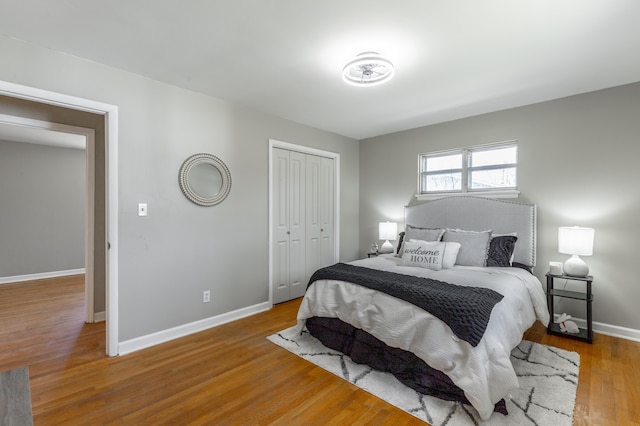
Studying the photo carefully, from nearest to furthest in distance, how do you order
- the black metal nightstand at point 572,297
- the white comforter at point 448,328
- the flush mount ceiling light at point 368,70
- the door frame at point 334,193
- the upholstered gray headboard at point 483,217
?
the white comforter at point 448,328
the flush mount ceiling light at point 368,70
the black metal nightstand at point 572,297
the upholstered gray headboard at point 483,217
the door frame at point 334,193

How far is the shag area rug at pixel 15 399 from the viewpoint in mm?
829

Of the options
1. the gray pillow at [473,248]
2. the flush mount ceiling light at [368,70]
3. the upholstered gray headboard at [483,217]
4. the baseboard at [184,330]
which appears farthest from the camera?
the upholstered gray headboard at [483,217]

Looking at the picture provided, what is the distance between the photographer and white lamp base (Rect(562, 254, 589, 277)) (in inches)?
112

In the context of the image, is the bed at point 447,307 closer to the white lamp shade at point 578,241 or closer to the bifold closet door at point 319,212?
the white lamp shade at point 578,241

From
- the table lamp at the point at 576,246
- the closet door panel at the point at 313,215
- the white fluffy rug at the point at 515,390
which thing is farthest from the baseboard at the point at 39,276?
the table lamp at the point at 576,246

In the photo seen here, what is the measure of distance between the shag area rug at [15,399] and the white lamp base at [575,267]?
12.5ft

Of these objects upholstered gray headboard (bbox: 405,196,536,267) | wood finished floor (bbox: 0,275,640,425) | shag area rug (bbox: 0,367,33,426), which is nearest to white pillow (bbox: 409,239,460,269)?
upholstered gray headboard (bbox: 405,196,536,267)

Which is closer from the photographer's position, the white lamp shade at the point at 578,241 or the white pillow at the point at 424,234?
the white lamp shade at the point at 578,241

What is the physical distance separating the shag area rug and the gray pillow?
10.8 ft

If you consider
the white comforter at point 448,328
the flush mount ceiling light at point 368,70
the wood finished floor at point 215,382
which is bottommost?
the wood finished floor at point 215,382

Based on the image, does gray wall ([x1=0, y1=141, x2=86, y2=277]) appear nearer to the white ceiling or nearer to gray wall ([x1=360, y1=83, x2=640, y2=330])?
the white ceiling

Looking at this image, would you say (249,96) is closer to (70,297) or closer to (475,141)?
(475,141)

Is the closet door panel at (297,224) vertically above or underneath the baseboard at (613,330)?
above

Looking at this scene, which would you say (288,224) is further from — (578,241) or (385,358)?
(578,241)
